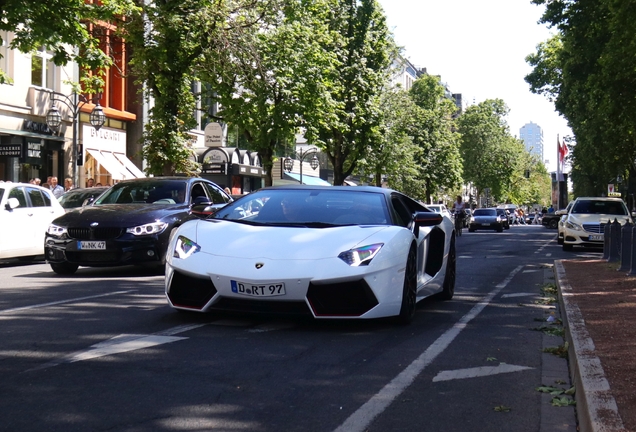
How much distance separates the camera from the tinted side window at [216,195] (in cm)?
1511

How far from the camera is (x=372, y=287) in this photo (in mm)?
7473

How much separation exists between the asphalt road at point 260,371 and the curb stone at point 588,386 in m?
0.16

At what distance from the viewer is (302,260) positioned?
736 cm

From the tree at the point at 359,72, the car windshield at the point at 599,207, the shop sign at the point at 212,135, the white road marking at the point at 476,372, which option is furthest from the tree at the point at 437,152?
the white road marking at the point at 476,372

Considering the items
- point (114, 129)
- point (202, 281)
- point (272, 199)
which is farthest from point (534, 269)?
point (114, 129)

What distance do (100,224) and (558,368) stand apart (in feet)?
25.2

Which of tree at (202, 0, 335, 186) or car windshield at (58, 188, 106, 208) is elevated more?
tree at (202, 0, 335, 186)

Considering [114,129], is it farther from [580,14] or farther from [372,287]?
[372,287]

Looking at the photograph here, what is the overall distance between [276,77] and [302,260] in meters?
22.1

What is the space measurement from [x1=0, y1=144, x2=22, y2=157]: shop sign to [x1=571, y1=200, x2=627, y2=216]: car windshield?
17.1 metres

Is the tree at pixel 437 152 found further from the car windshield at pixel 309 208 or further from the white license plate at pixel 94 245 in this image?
the car windshield at pixel 309 208

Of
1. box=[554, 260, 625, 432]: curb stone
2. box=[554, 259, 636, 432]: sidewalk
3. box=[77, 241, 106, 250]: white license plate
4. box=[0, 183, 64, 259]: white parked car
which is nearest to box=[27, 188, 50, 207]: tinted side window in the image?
box=[0, 183, 64, 259]: white parked car

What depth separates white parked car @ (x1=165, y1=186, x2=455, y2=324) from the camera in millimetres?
7320

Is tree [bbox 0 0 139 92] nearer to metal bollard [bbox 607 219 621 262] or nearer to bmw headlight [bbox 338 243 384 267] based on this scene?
bmw headlight [bbox 338 243 384 267]
